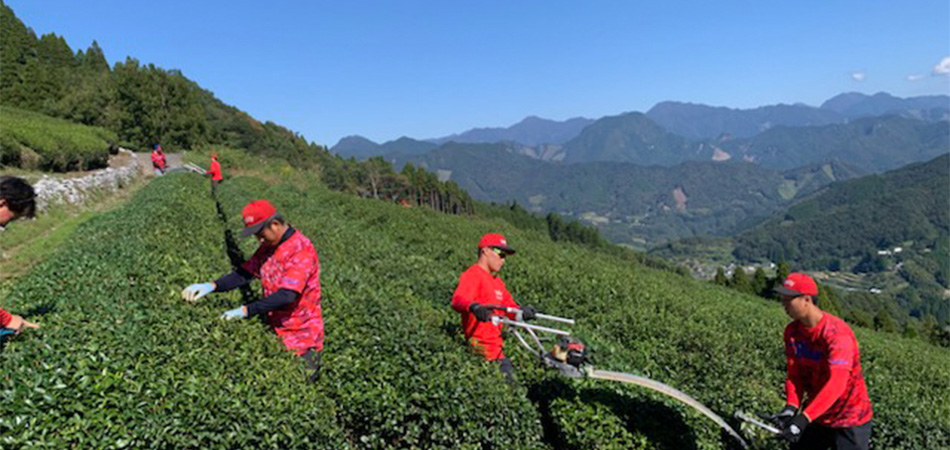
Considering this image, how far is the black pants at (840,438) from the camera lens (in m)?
4.54

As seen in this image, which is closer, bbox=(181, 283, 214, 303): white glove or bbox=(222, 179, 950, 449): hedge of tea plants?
bbox=(181, 283, 214, 303): white glove

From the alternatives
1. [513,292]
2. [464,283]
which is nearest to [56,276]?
[464,283]

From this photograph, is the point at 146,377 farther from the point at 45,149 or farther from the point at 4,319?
the point at 45,149

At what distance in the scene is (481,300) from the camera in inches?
214

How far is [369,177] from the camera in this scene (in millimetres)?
79750

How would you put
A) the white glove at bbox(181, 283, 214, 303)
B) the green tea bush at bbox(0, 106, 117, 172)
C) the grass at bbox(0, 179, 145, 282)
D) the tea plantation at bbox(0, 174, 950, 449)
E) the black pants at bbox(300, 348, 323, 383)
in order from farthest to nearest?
the green tea bush at bbox(0, 106, 117, 172), the grass at bbox(0, 179, 145, 282), the black pants at bbox(300, 348, 323, 383), the white glove at bbox(181, 283, 214, 303), the tea plantation at bbox(0, 174, 950, 449)

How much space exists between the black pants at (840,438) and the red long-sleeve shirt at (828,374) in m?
0.06

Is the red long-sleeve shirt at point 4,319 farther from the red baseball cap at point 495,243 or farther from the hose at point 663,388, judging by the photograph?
the hose at point 663,388

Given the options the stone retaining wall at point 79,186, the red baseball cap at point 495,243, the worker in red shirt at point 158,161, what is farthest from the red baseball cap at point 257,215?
the worker in red shirt at point 158,161

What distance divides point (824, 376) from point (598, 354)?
304 centimetres

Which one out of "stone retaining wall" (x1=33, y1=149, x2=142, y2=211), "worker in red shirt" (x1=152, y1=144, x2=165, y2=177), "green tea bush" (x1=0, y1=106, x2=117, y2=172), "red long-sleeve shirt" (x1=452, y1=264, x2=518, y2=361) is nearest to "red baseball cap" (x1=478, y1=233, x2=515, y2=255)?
"red long-sleeve shirt" (x1=452, y1=264, x2=518, y2=361)

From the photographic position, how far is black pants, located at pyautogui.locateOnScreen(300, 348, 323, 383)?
199 inches

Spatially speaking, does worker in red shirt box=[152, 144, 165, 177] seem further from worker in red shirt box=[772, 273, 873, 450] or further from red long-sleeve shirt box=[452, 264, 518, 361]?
worker in red shirt box=[772, 273, 873, 450]

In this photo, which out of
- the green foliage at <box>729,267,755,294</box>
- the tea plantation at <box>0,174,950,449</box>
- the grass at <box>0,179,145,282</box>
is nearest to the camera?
the tea plantation at <box>0,174,950,449</box>
